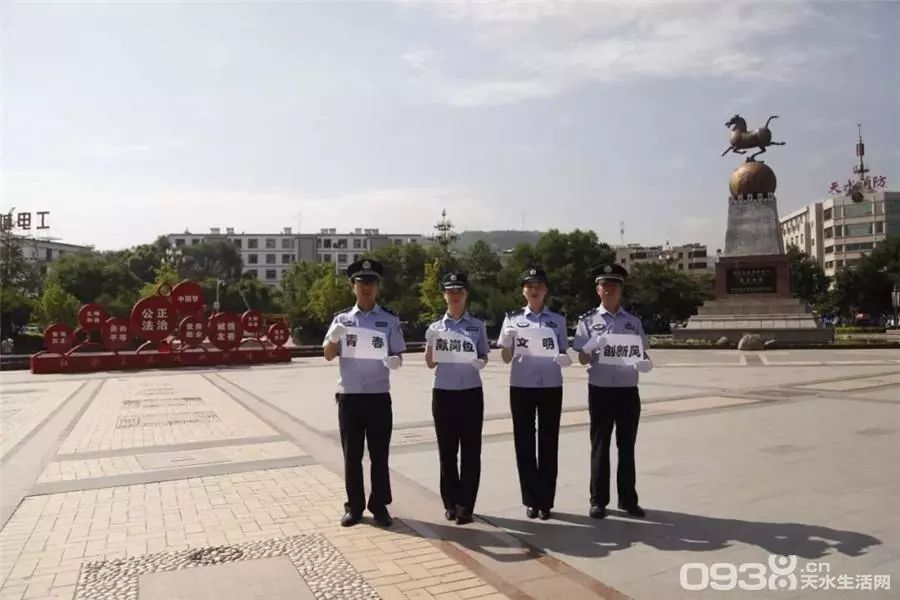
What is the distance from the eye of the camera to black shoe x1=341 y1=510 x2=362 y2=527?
4867 millimetres

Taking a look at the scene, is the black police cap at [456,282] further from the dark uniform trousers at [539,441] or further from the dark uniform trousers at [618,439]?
the dark uniform trousers at [618,439]

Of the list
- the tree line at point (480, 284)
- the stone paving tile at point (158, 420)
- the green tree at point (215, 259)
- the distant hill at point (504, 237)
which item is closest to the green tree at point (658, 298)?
the tree line at point (480, 284)

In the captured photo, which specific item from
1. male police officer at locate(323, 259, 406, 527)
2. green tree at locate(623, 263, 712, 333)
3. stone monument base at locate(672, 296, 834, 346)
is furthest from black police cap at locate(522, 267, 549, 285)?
green tree at locate(623, 263, 712, 333)

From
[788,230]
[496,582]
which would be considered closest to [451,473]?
[496,582]

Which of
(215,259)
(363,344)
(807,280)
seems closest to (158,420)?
(363,344)

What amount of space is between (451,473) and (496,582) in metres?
1.26

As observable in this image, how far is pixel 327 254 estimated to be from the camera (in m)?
104

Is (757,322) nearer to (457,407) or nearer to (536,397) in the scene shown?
(536,397)

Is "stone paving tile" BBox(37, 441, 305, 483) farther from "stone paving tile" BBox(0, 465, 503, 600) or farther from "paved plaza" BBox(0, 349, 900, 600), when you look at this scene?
"stone paving tile" BBox(0, 465, 503, 600)

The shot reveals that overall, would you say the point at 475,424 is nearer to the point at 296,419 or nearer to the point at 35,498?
the point at 35,498

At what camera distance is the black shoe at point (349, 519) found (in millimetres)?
4867

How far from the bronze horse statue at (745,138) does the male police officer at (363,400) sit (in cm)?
2953

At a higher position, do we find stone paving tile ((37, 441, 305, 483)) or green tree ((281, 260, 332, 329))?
green tree ((281, 260, 332, 329))
